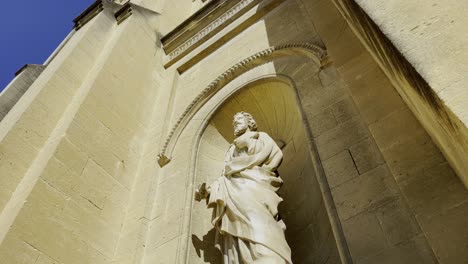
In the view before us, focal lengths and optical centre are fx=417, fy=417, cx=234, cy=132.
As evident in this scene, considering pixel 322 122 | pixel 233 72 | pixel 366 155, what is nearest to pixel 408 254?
pixel 366 155

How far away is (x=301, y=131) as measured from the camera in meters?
4.62

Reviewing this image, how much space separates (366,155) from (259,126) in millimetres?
2451

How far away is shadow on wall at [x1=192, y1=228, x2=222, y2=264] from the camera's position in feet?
12.6

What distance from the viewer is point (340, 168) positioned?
3.20m

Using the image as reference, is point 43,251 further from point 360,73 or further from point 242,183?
point 360,73

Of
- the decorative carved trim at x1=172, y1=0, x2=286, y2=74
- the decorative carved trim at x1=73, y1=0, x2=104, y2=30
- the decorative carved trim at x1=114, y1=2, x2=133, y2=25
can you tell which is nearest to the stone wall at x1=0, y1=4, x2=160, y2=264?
the decorative carved trim at x1=172, y1=0, x2=286, y2=74

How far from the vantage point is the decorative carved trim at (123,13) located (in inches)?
291

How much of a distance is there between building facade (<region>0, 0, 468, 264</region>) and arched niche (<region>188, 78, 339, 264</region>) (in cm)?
2

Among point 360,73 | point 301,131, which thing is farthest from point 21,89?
point 360,73

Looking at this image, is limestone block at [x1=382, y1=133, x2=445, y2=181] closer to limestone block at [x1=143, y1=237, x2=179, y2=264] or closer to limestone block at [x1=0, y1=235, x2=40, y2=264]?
limestone block at [x1=143, y1=237, x2=179, y2=264]

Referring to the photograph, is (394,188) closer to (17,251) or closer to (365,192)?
(365,192)

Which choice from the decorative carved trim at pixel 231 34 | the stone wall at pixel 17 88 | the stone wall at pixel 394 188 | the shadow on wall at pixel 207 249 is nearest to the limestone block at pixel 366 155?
the stone wall at pixel 394 188

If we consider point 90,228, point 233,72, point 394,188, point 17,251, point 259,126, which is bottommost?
point 394,188

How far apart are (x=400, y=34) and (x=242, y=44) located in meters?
4.29
